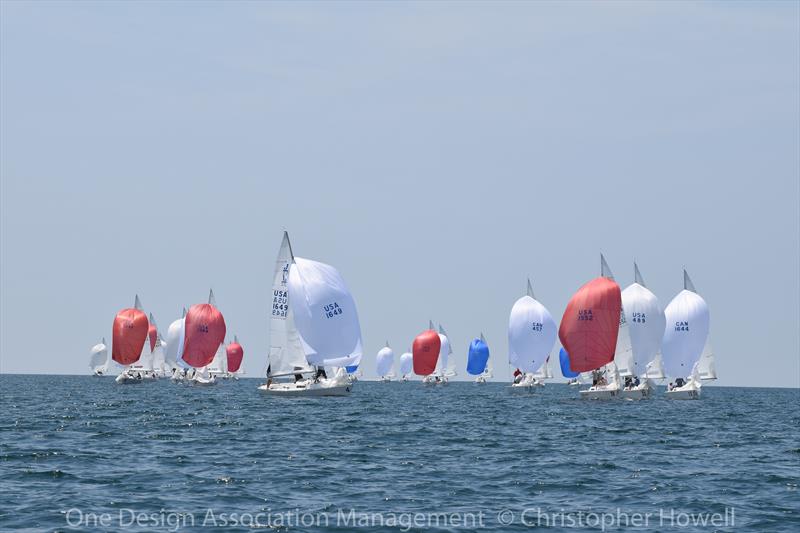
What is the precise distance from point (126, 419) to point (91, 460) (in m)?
17.8

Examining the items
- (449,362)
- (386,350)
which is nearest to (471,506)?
(449,362)

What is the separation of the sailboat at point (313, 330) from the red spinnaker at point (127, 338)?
1857 inches

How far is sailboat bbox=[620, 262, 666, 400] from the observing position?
7162 cm

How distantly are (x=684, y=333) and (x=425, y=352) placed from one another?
55171mm

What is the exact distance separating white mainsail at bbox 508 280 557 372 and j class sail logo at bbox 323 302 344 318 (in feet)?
90.9

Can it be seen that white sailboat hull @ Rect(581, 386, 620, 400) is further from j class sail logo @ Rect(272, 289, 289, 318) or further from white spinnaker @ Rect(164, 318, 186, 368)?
white spinnaker @ Rect(164, 318, 186, 368)

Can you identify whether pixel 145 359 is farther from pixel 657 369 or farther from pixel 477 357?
pixel 657 369

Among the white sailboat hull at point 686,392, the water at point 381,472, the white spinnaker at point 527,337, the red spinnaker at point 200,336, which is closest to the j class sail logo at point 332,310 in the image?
the water at point 381,472

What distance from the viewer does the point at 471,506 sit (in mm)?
23062

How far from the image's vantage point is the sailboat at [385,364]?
196 metres

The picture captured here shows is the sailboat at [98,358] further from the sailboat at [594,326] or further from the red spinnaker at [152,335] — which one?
the sailboat at [594,326]

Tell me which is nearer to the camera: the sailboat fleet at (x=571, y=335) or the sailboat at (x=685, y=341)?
the sailboat fleet at (x=571, y=335)

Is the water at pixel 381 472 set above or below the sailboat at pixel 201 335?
below

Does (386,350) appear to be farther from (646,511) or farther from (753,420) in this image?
(646,511)
